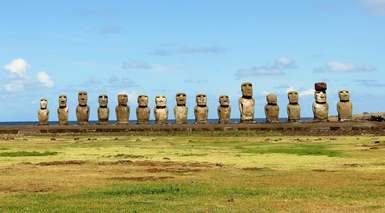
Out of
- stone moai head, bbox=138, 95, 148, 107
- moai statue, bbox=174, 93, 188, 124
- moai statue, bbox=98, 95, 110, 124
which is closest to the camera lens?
moai statue, bbox=174, 93, 188, 124

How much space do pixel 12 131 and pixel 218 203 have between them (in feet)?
135

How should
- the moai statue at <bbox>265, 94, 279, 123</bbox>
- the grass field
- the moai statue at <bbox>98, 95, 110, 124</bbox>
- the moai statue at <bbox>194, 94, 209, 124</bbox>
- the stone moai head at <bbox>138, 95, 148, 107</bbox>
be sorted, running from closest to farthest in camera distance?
1. the grass field
2. the moai statue at <bbox>265, 94, 279, 123</bbox>
3. the moai statue at <bbox>194, 94, 209, 124</bbox>
4. the stone moai head at <bbox>138, 95, 148, 107</bbox>
5. the moai statue at <bbox>98, 95, 110, 124</bbox>

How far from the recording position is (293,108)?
2115 inches

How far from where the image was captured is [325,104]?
54156mm

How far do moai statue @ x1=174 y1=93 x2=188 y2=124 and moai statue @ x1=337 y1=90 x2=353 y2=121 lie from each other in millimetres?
11532

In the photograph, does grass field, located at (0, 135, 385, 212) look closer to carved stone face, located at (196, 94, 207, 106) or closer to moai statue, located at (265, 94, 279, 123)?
moai statue, located at (265, 94, 279, 123)

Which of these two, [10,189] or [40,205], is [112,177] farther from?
[40,205]

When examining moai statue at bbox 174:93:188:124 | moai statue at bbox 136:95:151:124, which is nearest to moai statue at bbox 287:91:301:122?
moai statue at bbox 174:93:188:124

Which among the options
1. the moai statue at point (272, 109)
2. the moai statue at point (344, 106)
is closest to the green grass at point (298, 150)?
the moai statue at point (272, 109)

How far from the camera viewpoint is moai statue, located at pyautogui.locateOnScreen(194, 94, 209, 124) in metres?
54.5

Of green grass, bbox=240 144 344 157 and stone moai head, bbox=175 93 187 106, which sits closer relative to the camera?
green grass, bbox=240 144 344 157

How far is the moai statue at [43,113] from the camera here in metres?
56.7

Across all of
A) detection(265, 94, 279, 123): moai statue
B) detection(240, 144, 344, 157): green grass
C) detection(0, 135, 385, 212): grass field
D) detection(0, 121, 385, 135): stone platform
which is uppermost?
detection(265, 94, 279, 123): moai statue

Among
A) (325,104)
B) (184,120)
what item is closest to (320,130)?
(325,104)
